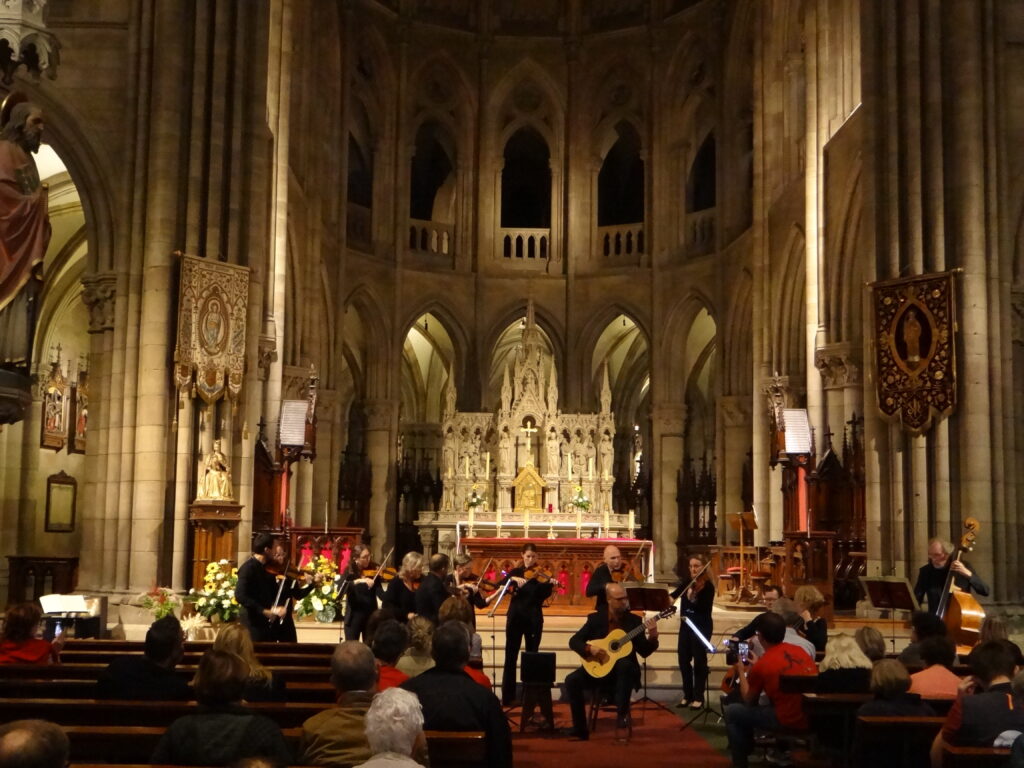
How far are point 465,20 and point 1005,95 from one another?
17.7 meters

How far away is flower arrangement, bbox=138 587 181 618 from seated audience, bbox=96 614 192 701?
24.2ft

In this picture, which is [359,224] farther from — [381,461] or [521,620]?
[521,620]

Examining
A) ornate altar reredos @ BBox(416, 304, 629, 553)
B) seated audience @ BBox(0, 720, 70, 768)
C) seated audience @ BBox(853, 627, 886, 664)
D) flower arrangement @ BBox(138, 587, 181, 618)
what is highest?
ornate altar reredos @ BBox(416, 304, 629, 553)

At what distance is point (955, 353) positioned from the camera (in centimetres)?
1547

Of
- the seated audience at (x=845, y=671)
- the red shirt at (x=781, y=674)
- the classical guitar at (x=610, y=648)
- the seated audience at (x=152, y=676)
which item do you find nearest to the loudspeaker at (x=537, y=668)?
the classical guitar at (x=610, y=648)

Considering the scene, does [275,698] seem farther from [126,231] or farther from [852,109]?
[852,109]

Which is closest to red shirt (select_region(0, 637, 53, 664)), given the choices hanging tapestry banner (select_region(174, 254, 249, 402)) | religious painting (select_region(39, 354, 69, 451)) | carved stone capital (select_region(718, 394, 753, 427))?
hanging tapestry banner (select_region(174, 254, 249, 402))

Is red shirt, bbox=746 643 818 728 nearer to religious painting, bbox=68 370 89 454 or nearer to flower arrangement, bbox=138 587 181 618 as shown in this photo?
flower arrangement, bbox=138 587 181 618

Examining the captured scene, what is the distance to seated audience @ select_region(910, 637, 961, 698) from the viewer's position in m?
6.96

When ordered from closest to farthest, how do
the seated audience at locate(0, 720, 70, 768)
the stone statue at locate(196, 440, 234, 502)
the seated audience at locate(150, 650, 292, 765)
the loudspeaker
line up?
the seated audience at locate(0, 720, 70, 768) → the seated audience at locate(150, 650, 292, 765) → the loudspeaker → the stone statue at locate(196, 440, 234, 502)

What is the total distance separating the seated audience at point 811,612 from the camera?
30.1 ft

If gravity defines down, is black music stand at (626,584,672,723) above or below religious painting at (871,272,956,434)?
below

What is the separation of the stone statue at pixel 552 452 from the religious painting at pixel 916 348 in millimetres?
11278

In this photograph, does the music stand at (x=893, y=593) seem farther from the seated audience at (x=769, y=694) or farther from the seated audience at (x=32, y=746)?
the seated audience at (x=32, y=746)
